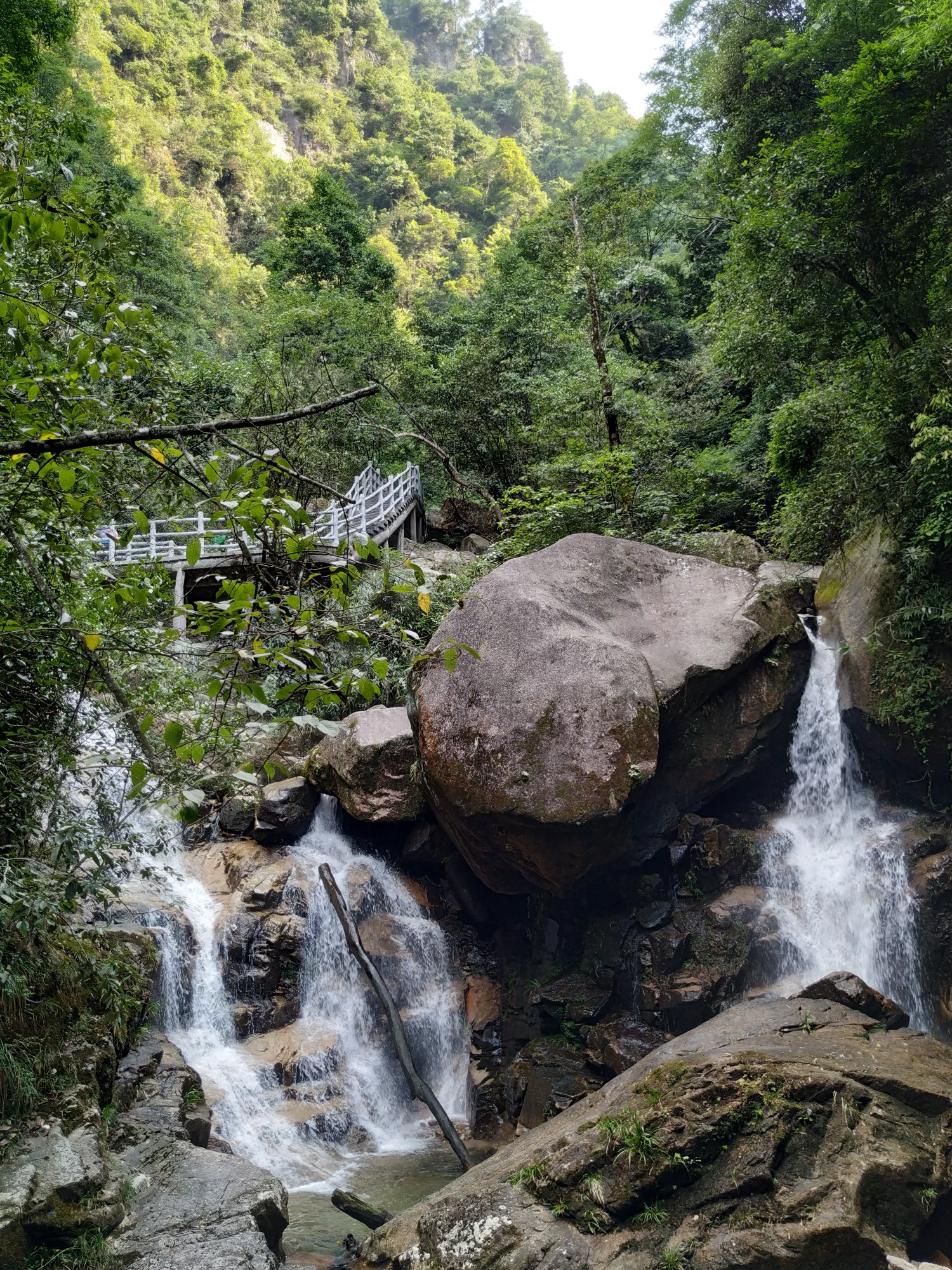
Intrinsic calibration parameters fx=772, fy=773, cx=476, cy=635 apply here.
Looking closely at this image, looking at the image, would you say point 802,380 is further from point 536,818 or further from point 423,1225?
point 423,1225

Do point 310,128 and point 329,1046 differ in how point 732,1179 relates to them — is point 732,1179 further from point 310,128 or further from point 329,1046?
point 310,128

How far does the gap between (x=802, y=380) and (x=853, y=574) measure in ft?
12.5

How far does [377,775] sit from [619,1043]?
4520 mm

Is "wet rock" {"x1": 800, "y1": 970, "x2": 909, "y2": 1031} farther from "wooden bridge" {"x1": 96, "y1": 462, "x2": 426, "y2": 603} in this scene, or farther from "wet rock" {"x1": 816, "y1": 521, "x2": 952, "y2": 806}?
"wooden bridge" {"x1": 96, "y1": 462, "x2": 426, "y2": 603}

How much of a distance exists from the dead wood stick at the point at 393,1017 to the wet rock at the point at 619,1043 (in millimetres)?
1743

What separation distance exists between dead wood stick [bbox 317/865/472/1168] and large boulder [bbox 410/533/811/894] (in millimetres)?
1758

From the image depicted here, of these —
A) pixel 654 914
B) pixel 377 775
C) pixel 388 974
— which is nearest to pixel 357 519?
pixel 377 775

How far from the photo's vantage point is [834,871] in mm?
9398

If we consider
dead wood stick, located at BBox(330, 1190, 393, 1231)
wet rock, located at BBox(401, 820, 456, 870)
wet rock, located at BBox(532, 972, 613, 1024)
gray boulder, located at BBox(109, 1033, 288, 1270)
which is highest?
wet rock, located at BBox(401, 820, 456, 870)

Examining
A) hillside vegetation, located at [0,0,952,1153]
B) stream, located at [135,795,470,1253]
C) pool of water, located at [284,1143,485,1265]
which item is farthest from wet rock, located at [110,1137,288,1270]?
stream, located at [135,795,470,1253]

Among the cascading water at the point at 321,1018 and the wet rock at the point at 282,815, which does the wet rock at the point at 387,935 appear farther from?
the wet rock at the point at 282,815

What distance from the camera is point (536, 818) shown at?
331 inches

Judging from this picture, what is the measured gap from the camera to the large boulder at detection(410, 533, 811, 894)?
28.1 feet

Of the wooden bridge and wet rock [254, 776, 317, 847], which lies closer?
wet rock [254, 776, 317, 847]
